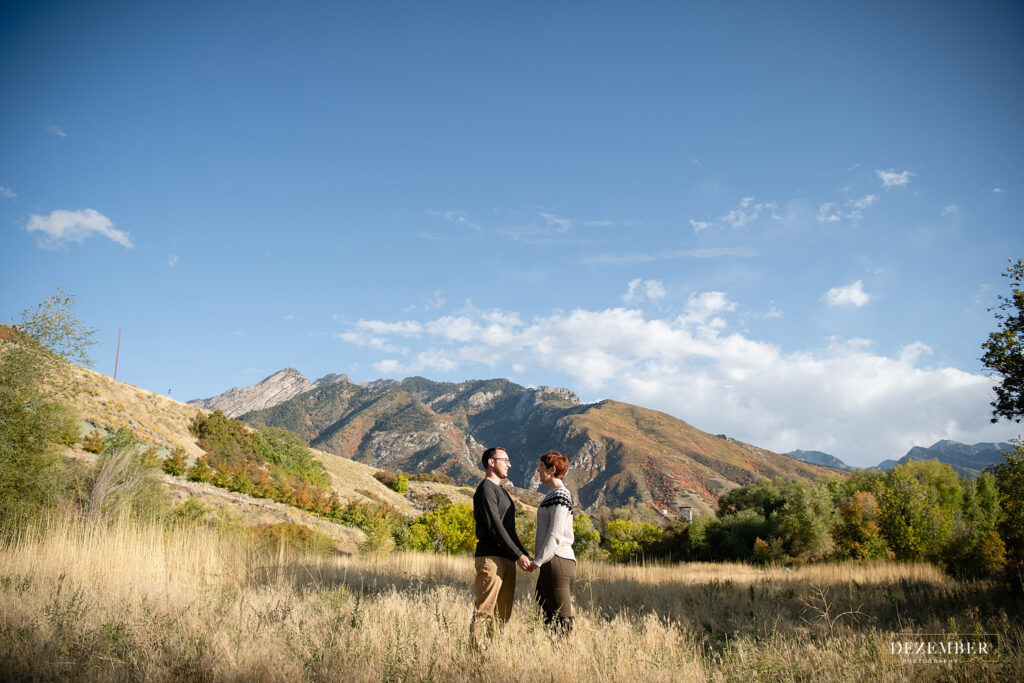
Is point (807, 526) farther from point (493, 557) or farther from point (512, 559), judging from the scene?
point (493, 557)

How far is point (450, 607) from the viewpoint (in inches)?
256

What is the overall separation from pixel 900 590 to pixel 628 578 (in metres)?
5.58

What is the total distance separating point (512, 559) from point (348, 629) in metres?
1.98

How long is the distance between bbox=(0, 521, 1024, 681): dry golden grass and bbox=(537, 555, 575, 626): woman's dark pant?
0.62 feet

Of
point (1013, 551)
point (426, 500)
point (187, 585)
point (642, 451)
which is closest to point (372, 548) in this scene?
point (187, 585)

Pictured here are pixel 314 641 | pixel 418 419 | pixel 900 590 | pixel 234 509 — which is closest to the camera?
pixel 314 641

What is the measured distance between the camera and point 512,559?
495cm

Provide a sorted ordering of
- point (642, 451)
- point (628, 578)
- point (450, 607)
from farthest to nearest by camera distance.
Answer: point (642, 451) → point (628, 578) → point (450, 607)

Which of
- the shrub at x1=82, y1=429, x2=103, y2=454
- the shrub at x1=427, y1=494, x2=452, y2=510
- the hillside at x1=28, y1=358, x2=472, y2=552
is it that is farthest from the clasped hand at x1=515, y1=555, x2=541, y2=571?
the shrub at x1=427, y1=494, x2=452, y2=510

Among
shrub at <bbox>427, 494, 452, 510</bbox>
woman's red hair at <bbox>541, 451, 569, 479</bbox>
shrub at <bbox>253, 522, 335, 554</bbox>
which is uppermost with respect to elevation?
woman's red hair at <bbox>541, 451, 569, 479</bbox>

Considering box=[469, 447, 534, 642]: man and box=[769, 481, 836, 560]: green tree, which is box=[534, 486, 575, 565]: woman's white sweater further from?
box=[769, 481, 836, 560]: green tree

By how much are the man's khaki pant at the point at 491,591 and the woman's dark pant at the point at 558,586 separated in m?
0.34

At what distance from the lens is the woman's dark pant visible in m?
4.83

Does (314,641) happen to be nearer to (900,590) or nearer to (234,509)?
(900,590)
